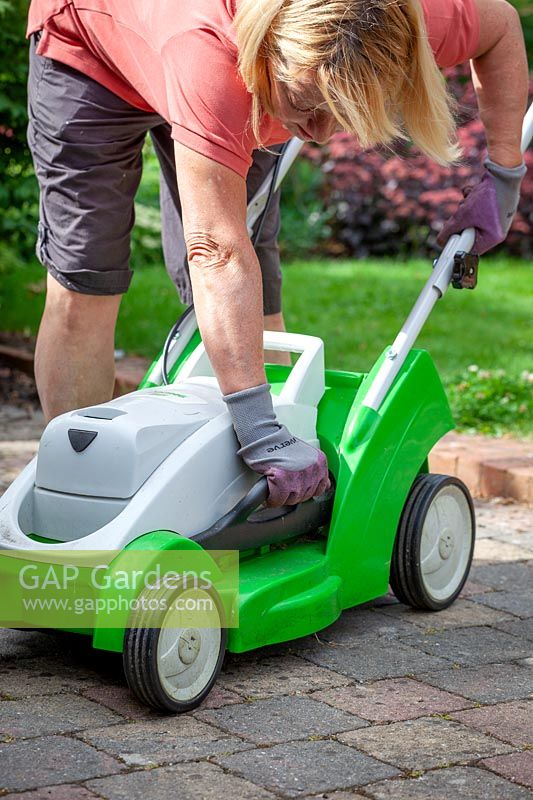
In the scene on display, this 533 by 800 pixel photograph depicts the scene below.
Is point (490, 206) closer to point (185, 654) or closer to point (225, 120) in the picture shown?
point (225, 120)

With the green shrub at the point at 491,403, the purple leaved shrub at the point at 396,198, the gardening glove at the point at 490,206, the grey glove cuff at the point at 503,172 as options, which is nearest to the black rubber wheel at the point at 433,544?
the gardening glove at the point at 490,206

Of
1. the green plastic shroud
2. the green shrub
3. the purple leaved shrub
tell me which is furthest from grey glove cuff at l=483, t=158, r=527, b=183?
the purple leaved shrub

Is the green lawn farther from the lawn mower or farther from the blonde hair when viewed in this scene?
the blonde hair

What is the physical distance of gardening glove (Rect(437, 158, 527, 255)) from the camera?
2.69 m

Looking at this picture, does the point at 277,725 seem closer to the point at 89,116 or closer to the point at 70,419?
the point at 70,419

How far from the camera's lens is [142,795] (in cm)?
179

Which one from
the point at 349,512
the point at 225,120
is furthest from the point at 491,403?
the point at 225,120

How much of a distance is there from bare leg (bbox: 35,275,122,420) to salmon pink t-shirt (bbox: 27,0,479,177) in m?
0.46

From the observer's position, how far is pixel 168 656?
2059mm

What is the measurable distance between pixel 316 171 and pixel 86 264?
21.3 feet

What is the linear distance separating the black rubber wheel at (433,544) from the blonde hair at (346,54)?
32.0 inches

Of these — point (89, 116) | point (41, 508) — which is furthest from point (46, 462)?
point (89, 116)

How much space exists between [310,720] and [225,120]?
3.52 feet

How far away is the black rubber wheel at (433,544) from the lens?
8.61 feet
